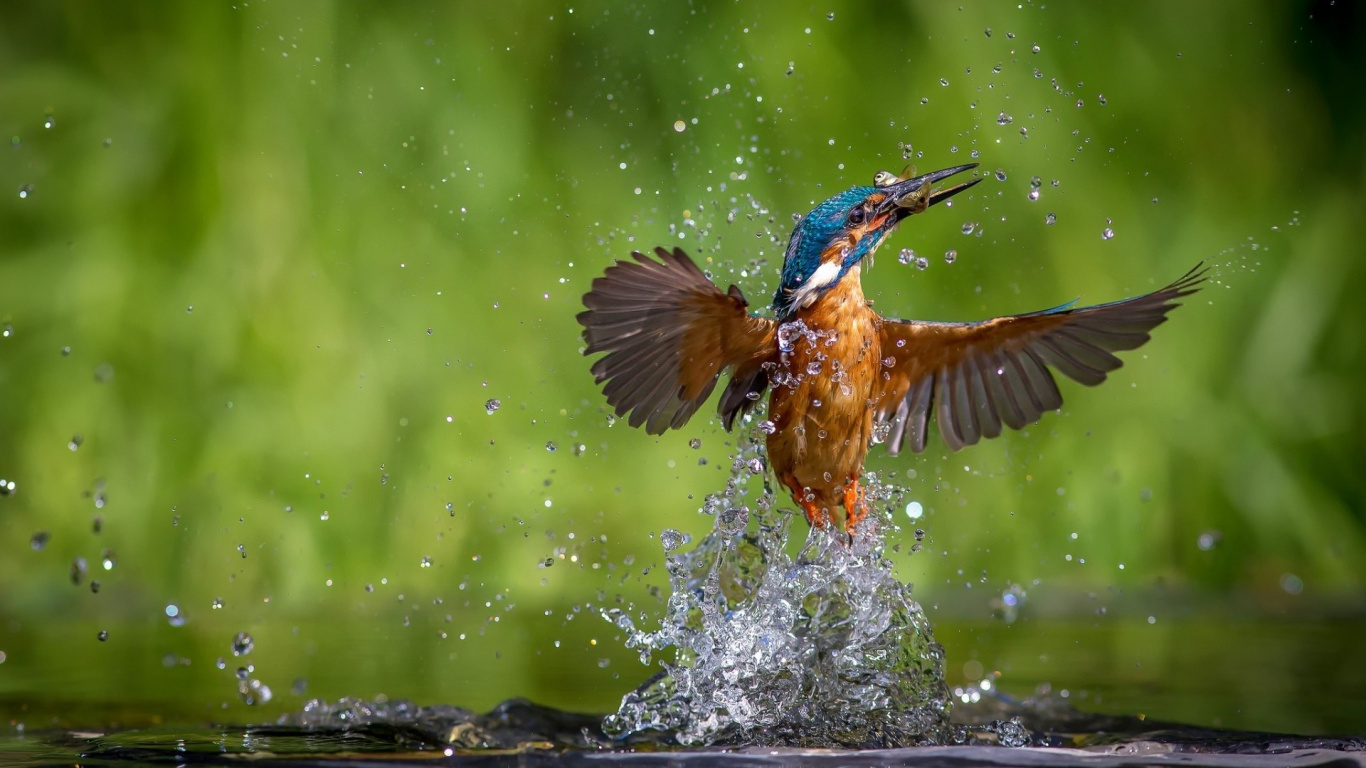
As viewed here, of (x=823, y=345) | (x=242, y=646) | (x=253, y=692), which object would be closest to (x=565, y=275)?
(x=242, y=646)

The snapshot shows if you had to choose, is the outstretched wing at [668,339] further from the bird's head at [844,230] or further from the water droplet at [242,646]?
the water droplet at [242,646]

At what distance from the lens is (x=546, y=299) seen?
182 inches

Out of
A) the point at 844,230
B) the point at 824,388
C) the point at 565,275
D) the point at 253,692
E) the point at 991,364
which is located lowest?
the point at 253,692

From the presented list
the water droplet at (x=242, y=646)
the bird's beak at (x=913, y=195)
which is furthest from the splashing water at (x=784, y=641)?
the water droplet at (x=242, y=646)

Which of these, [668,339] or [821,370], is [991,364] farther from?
[668,339]

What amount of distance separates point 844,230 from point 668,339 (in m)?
0.34

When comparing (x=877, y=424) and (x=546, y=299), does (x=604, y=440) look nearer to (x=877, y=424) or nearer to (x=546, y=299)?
(x=546, y=299)

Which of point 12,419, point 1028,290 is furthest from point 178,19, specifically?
point 1028,290

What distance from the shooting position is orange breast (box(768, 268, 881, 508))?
2.20 metres

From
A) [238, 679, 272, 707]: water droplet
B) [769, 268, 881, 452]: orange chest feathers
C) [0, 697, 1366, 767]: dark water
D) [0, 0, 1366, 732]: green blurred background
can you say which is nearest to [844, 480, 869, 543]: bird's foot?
[769, 268, 881, 452]: orange chest feathers

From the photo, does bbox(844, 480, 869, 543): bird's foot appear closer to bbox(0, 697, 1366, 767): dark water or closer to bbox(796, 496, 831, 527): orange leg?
bbox(796, 496, 831, 527): orange leg

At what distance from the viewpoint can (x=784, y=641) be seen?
7.70ft

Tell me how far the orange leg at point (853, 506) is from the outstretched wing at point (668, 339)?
0.23 m

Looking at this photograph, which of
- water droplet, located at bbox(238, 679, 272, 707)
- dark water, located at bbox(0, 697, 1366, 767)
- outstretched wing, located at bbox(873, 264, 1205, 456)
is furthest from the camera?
water droplet, located at bbox(238, 679, 272, 707)
